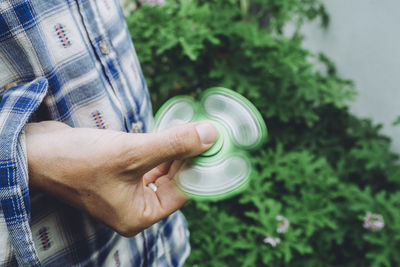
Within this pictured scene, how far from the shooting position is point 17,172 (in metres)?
0.59

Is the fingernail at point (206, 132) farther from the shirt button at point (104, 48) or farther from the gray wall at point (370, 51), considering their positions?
the gray wall at point (370, 51)

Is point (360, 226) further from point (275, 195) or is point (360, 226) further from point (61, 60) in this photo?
point (61, 60)

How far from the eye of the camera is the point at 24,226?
23.8 inches

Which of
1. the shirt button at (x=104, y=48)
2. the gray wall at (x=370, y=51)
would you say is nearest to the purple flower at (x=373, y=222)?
the gray wall at (x=370, y=51)

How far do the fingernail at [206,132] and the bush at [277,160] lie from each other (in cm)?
106

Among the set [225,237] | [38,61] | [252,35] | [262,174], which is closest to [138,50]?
[252,35]

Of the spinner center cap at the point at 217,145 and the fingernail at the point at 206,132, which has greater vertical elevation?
the fingernail at the point at 206,132

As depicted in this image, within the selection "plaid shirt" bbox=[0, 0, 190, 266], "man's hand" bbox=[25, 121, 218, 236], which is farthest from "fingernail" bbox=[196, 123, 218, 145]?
"plaid shirt" bbox=[0, 0, 190, 266]

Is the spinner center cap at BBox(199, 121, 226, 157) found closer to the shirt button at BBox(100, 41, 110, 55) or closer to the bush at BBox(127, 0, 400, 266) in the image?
the shirt button at BBox(100, 41, 110, 55)

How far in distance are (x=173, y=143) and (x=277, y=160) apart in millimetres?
1448

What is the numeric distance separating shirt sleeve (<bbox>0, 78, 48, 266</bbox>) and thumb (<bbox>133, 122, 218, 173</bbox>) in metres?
0.22

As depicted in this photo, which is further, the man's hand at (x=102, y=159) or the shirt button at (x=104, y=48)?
the shirt button at (x=104, y=48)

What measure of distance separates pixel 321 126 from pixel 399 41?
72 centimetres

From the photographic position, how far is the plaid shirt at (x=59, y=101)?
60 cm
